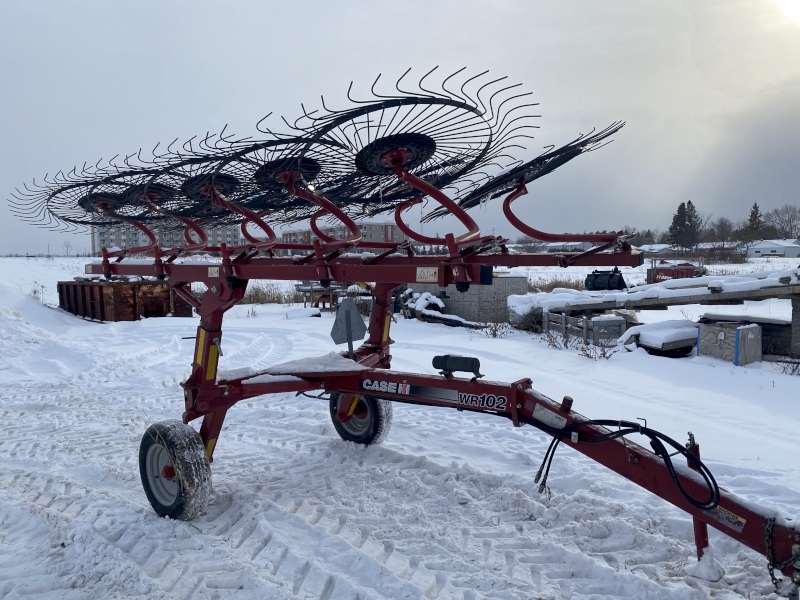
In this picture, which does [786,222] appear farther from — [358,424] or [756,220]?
[358,424]

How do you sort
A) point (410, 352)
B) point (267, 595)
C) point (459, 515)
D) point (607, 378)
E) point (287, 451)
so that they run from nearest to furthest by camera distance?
point (267, 595), point (459, 515), point (287, 451), point (607, 378), point (410, 352)

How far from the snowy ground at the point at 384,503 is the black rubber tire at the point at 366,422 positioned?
5.3 inches

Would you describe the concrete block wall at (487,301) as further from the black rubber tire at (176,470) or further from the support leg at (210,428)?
the black rubber tire at (176,470)

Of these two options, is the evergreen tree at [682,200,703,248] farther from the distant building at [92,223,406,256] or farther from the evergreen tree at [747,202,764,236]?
the distant building at [92,223,406,256]

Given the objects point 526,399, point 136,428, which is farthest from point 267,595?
point 136,428

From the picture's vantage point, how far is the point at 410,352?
10234 mm

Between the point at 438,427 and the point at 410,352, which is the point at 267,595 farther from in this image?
the point at 410,352

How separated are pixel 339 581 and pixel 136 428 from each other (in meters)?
4.08

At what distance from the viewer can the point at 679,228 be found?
2360 inches

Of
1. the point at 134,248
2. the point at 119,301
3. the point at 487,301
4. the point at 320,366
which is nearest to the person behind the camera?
the point at 320,366

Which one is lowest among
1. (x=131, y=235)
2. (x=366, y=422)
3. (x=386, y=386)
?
(x=366, y=422)

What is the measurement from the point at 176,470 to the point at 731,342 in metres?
8.52

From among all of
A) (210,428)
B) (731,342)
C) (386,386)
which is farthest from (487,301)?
(210,428)

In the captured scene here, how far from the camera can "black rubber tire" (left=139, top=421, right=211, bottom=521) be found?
12.4 feet
